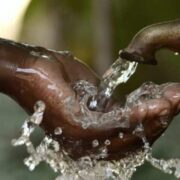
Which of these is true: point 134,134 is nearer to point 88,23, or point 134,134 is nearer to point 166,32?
point 166,32

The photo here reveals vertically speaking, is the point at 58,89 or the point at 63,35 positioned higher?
the point at 58,89

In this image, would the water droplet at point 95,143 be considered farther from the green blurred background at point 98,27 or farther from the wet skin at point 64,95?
the green blurred background at point 98,27

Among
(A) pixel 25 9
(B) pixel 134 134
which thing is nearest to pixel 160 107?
(B) pixel 134 134

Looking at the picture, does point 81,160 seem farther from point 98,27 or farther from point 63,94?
point 98,27

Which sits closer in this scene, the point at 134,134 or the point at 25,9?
the point at 134,134

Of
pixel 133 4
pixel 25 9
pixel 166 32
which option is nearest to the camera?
pixel 166 32

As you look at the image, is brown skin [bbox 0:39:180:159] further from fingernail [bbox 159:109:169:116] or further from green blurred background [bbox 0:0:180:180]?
green blurred background [bbox 0:0:180:180]
